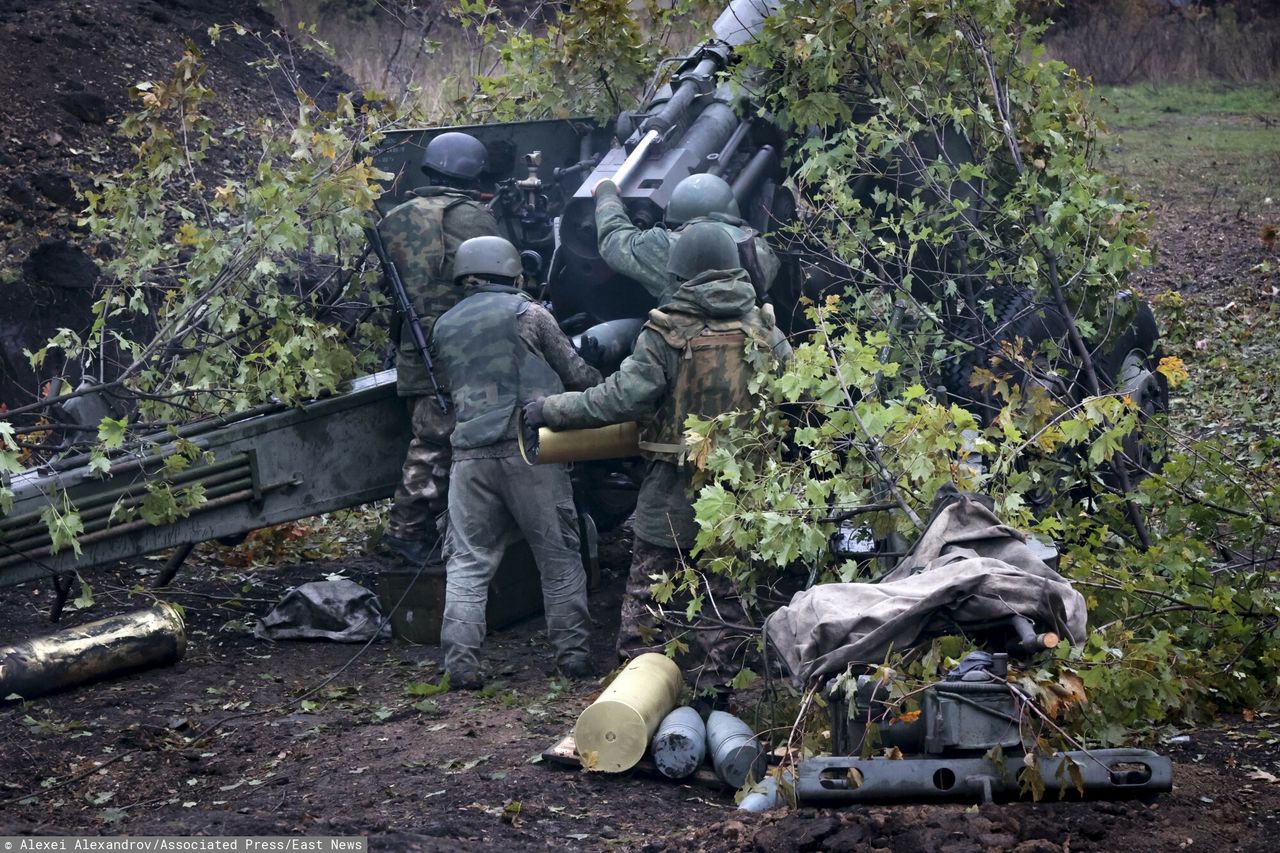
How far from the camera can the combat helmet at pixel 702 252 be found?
598 centimetres

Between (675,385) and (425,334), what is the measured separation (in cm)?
194

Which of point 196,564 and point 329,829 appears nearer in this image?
point 329,829

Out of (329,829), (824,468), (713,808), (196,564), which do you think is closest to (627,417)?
(824,468)

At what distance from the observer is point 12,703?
20.3ft

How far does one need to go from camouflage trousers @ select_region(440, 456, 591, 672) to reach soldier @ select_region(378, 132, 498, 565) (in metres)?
0.76

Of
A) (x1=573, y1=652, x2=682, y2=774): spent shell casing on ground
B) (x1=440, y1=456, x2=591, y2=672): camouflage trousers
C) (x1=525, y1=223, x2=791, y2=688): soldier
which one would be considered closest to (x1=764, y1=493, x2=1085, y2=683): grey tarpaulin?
(x1=573, y1=652, x2=682, y2=774): spent shell casing on ground

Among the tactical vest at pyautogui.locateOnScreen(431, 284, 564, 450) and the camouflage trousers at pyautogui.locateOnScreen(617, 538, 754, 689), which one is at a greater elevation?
the tactical vest at pyautogui.locateOnScreen(431, 284, 564, 450)

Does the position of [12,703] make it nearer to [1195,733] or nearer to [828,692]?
[828,692]

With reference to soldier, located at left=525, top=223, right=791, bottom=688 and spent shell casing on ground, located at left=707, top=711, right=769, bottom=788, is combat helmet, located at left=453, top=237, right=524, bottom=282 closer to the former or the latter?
soldier, located at left=525, top=223, right=791, bottom=688

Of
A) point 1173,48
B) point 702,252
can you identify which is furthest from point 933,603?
point 1173,48

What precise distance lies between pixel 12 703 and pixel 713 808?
3.21 meters

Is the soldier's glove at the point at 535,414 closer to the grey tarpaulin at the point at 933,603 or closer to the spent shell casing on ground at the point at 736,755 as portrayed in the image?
the spent shell casing on ground at the point at 736,755

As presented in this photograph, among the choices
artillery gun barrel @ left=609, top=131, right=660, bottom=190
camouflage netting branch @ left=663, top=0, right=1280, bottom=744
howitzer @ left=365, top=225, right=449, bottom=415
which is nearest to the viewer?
camouflage netting branch @ left=663, top=0, right=1280, bottom=744

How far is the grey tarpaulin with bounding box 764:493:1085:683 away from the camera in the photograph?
4.16 m
